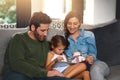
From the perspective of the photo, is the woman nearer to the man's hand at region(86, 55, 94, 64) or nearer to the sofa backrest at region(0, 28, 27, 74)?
the man's hand at region(86, 55, 94, 64)

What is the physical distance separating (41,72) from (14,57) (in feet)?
0.77

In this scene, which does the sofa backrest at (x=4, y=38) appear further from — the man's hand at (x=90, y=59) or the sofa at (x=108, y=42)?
the man's hand at (x=90, y=59)

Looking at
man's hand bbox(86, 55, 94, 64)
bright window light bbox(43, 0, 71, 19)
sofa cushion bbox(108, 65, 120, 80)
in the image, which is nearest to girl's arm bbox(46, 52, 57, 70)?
man's hand bbox(86, 55, 94, 64)

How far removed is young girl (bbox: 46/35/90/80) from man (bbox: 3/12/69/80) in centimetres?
9

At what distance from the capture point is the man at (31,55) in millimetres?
2221

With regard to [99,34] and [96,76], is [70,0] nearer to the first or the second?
[99,34]

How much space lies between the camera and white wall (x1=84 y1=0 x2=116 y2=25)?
400 cm

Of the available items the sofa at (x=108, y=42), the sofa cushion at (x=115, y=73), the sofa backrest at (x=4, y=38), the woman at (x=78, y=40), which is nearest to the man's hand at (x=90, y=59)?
the woman at (x=78, y=40)

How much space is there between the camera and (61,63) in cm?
248

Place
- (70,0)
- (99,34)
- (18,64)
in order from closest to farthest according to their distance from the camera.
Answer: (18,64) → (99,34) → (70,0)

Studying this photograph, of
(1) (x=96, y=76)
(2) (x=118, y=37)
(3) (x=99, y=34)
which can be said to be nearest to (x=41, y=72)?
(1) (x=96, y=76)

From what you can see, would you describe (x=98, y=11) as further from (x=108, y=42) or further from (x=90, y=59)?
(x=90, y=59)

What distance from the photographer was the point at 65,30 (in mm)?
2658

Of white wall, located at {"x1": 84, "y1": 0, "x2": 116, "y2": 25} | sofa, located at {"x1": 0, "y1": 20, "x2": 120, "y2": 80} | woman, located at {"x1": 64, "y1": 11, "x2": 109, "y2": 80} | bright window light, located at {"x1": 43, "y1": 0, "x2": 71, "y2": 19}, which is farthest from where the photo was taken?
bright window light, located at {"x1": 43, "y1": 0, "x2": 71, "y2": 19}
